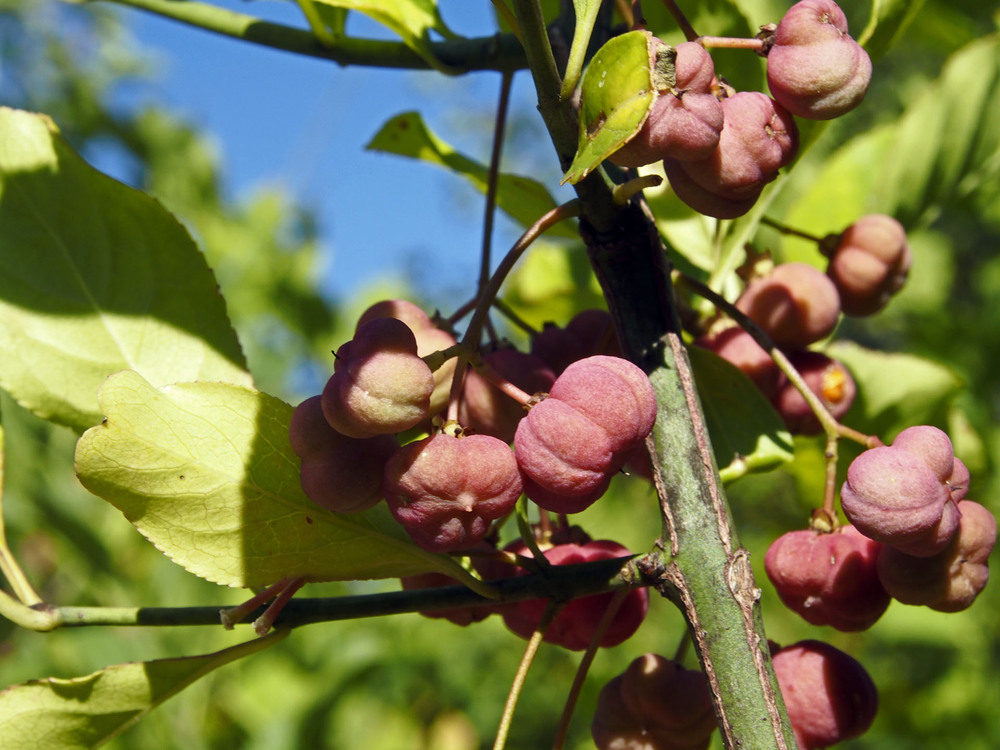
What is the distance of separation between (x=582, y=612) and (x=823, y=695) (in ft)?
0.73

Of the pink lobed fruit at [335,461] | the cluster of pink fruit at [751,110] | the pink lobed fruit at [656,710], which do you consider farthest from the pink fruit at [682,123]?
the pink lobed fruit at [656,710]

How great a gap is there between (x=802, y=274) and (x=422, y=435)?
1.51ft

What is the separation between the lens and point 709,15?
989mm

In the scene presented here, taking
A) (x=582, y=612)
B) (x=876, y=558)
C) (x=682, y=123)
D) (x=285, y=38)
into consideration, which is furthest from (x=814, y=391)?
(x=285, y=38)

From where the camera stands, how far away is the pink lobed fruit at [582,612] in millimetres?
867

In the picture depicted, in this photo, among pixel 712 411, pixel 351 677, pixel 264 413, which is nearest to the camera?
pixel 264 413

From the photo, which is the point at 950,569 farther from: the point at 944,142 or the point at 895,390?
the point at 944,142

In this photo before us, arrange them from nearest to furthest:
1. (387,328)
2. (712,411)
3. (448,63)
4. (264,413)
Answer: (387,328) → (264,413) → (712,411) → (448,63)

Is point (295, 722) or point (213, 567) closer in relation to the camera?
point (213, 567)

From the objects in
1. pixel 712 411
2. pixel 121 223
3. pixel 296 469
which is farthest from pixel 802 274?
pixel 121 223

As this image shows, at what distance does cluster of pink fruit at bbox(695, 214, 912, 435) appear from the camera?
3.17 ft

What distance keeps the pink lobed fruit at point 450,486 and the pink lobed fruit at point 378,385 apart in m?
0.03

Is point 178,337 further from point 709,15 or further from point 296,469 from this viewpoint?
point 709,15

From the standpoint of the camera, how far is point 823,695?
32.5 inches
